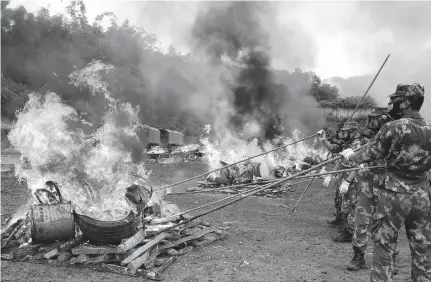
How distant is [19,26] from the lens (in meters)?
18.6

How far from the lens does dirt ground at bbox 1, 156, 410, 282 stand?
5270mm

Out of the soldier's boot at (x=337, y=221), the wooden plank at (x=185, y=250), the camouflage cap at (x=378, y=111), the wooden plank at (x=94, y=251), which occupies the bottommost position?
the soldier's boot at (x=337, y=221)

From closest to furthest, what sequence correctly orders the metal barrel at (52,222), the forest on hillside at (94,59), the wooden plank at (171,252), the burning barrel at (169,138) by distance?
1. the metal barrel at (52,222)
2. the wooden plank at (171,252)
3. the forest on hillside at (94,59)
4. the burning barrel at (169,138)

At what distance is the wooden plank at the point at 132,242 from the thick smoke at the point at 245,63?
1728 centimetres

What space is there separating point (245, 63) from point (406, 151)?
2030 cm

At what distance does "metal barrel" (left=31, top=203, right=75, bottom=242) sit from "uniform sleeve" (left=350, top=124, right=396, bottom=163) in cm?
470

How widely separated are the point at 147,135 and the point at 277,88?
1081cm

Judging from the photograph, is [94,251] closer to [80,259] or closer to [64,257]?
[80,259]

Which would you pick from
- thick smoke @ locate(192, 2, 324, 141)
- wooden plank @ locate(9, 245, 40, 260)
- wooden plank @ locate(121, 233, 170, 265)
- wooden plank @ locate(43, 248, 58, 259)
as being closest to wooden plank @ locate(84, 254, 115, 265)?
wooden plank @ locate(121, 233, 170, 265)

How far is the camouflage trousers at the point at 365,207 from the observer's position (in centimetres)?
546

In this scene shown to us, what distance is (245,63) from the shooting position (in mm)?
23484

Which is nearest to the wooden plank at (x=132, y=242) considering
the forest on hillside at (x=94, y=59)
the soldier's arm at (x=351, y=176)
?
the soldier's arm at (x=351, y=176)

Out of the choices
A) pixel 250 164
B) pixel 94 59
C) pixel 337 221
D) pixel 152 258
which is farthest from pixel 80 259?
pixel 94 59

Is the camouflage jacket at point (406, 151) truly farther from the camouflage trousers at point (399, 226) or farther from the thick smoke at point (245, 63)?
the thick smoke at point (245, 63)
